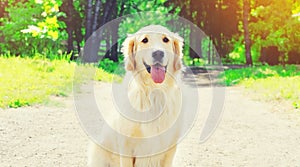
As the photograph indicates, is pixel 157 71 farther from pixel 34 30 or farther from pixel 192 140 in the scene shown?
pixel 34 30

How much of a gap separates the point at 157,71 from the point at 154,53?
17 centimetres

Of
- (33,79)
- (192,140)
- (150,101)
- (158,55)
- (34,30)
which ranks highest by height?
(34,30)

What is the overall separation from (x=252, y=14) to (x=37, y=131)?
20.3m

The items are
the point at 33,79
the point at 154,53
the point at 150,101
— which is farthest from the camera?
the point at 33,79

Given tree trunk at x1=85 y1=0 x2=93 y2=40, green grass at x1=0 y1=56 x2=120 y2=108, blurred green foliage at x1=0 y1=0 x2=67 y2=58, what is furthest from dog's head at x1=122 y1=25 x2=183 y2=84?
tree trunk at x1=85 y1=0 x2=93 y2=40

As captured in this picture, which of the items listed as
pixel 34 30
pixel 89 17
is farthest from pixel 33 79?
pixel 89 17

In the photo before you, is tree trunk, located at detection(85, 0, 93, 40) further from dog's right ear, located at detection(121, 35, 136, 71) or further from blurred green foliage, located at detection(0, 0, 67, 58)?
dog's right ear, located at detection(121, 35, 136, 71)

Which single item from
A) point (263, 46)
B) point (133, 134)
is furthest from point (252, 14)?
point (133, 134)

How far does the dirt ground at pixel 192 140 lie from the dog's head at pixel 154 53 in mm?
1666

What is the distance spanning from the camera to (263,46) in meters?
24.6

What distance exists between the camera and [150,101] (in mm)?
3883

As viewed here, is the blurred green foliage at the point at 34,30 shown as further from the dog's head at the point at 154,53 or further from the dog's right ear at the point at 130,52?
the dog's head at the point at 154,53

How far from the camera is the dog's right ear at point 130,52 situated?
3.84 meters

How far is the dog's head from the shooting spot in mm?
3758
